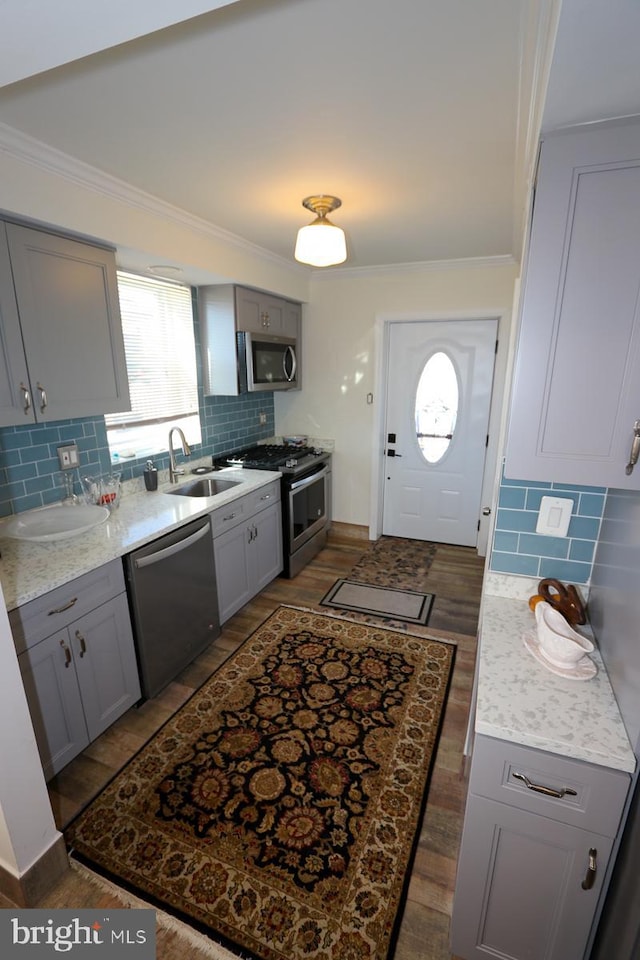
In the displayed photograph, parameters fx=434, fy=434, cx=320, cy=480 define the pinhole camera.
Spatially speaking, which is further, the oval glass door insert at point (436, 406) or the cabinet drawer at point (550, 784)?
the oval glass door insert at point (436, 406)

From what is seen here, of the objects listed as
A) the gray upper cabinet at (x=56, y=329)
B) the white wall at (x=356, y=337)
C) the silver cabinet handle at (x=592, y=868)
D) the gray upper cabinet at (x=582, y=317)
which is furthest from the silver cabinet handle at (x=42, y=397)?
the white wall at (x=356, y=337)

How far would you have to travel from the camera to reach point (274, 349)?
12.0 feet

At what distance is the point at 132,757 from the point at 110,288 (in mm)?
2219

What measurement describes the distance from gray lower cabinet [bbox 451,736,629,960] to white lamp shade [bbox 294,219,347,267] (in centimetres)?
201

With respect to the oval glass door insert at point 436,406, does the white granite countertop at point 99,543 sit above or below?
below

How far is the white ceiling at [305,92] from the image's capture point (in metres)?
0.87

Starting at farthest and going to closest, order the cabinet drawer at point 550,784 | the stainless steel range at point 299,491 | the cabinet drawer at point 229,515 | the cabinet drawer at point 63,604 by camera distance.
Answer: the stainless steel range at point 299,491, the cabinet drawer at point 229,515, the cabinet drawer at point 63,604, the cabinet drawer at point 550,784

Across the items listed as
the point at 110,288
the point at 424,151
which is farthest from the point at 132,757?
the point at 424,151

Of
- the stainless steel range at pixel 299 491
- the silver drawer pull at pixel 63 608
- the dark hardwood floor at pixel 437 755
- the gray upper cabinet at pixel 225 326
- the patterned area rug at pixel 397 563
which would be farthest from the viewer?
the patterned area rug at pixel 397 563

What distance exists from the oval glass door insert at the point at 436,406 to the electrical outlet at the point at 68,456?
9.23 ft

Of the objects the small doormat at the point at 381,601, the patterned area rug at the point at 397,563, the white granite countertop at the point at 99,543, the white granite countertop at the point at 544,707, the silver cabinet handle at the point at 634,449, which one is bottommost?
the small doormat at the point at 381,601

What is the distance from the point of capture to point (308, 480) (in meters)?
3.64

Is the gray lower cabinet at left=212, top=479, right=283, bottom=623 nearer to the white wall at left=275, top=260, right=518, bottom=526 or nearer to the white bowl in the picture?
the white wall at left=275, top=260, right=518, bottom=526

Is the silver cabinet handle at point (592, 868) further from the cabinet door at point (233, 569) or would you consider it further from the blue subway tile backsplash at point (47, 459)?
the blue subway tile backsplash at point (47, 459)
